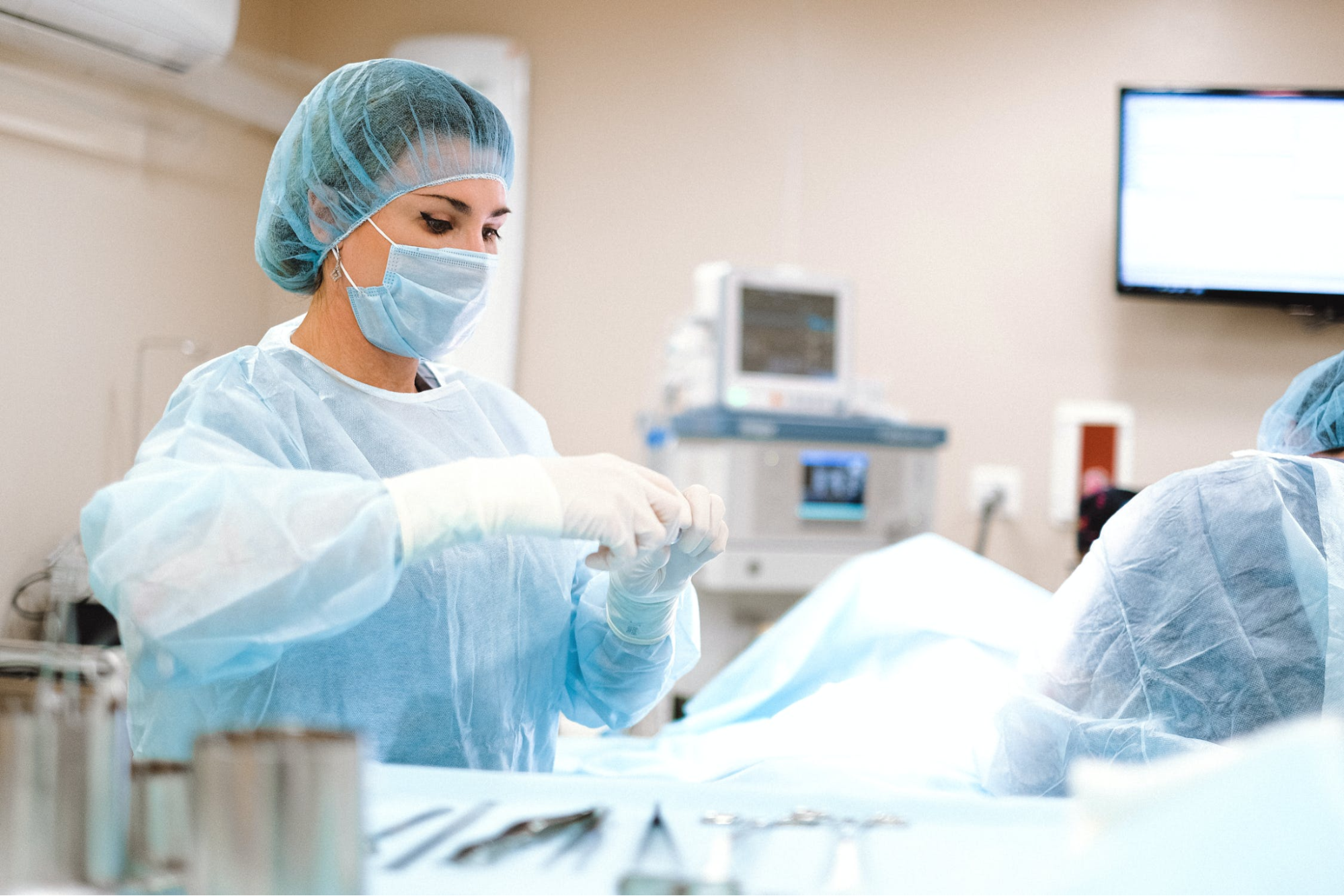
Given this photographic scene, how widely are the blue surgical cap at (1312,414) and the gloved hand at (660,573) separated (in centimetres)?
73

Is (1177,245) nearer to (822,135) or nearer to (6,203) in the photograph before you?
(822,135)

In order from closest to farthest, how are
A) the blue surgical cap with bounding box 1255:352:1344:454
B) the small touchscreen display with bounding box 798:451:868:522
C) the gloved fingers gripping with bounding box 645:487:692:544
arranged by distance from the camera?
the gloved fingers gripping with bounding box 645:487:692:544 → the blue surgical cap with bounding box 1255:352:1344:454 → the small touchscreen display with bounding box 798:451:868:522

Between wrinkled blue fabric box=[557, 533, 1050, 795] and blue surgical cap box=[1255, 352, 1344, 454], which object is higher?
blue surgical cap box=[1255, 352, 1344, 454]

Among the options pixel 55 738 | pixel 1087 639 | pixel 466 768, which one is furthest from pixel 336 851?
pixel 1087 639

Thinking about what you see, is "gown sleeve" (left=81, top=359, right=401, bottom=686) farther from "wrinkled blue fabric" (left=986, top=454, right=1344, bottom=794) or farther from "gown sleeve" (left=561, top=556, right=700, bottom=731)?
"wrinkled blue fabric" (left=986, top=454, right=1344, bottom=794)

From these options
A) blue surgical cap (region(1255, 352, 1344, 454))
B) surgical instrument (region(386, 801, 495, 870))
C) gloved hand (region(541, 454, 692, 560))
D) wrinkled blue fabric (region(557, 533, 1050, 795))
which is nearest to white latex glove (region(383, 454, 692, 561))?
gloved hand (region(541, 454, 692, 560))

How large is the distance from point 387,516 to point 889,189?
248cm

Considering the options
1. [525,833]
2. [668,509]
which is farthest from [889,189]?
[525,833]

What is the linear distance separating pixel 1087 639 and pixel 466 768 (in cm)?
66

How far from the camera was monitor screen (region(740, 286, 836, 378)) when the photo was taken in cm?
249

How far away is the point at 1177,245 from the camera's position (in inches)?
108

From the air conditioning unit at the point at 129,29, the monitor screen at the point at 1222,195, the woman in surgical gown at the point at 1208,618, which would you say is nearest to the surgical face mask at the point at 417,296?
the woman in surgical gown at the point at 1208,618

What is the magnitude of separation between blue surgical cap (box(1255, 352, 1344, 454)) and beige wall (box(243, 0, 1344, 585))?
165 cm

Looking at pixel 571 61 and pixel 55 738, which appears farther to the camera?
pixel 571 61
